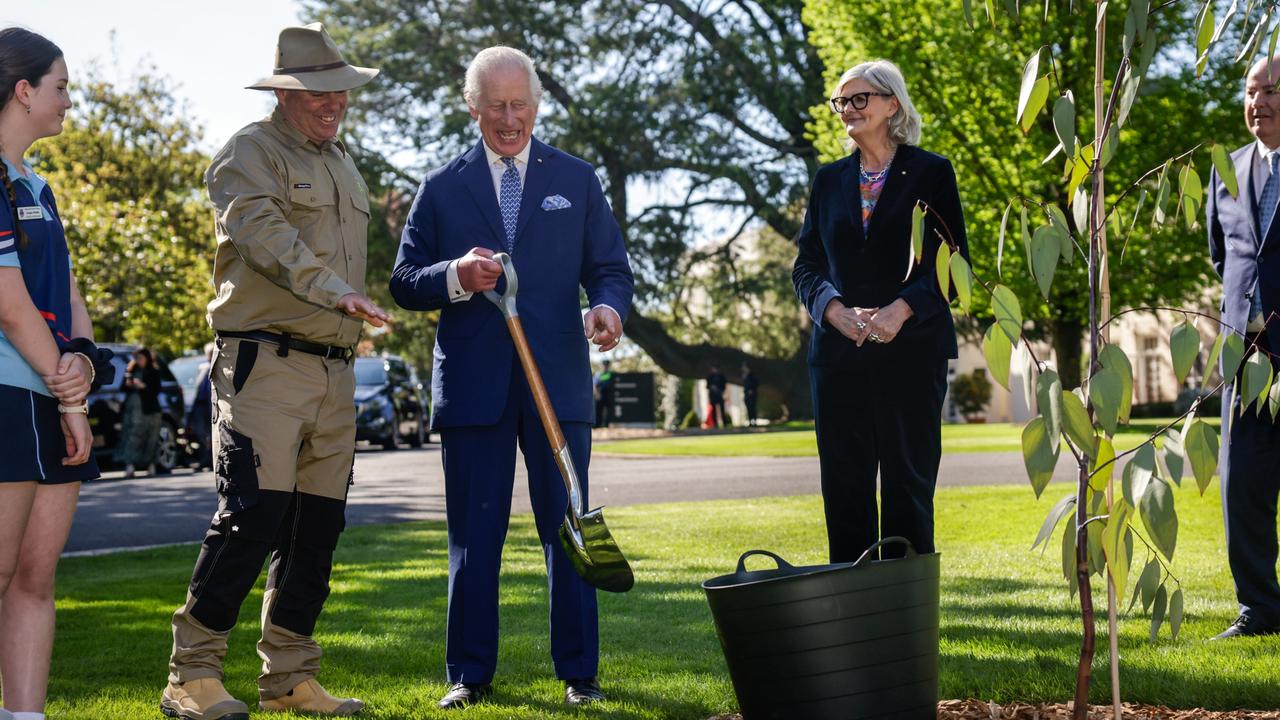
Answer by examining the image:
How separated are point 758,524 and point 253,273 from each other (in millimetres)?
6473

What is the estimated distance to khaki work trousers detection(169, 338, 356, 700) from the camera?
4.19 meters

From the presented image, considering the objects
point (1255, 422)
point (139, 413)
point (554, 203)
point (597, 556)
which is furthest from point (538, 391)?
point (139, 413)

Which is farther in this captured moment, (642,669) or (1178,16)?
(1178,16)

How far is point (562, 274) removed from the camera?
4605 mm

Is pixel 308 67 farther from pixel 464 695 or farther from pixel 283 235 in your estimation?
pixel 464 695

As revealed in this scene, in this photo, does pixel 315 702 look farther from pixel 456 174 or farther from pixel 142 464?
pixel 142 464


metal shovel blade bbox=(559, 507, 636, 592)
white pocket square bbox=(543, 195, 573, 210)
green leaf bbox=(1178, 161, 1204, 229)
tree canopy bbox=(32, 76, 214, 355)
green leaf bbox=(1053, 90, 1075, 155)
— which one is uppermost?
tree canopy bbox=(32, 76, 214, 355)

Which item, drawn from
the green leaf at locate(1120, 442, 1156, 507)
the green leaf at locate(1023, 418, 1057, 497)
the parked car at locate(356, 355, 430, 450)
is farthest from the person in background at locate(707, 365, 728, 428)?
the green leaf at locate(1120, 442, 1156, 507)

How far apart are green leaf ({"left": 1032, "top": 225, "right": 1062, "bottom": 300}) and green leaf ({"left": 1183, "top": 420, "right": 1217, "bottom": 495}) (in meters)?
0.41

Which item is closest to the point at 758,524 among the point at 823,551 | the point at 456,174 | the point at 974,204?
the point at 823,551

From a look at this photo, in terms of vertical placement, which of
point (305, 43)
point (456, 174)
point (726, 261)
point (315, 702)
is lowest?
point (315, 702)

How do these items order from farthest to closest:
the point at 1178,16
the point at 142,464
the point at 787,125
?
the point at 787,125, the point at 1178,16, the point at 142,464

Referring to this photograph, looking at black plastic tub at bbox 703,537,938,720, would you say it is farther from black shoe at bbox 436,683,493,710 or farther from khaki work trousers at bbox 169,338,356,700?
khaki work trousers at bbox 169,338,356,700

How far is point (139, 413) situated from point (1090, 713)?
1697 centimetres
